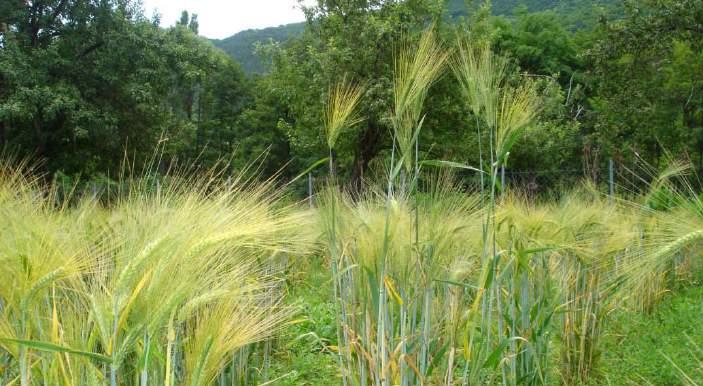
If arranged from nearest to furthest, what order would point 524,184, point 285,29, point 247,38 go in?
point 524,184 < point 247,38 < point 285,29

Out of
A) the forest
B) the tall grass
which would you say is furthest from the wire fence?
the tall grass

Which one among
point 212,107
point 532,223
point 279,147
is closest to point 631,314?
point 532,223

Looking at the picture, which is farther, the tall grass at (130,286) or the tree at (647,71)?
the tree at (647,71)

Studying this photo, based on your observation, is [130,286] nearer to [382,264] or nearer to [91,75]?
[382,264]

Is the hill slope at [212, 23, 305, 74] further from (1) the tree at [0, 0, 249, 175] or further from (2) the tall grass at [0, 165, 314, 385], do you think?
(2) the tall grass at [0, 165, 314, 385]

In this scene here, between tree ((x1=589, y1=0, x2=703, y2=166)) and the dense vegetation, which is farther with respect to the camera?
the dense vegetation

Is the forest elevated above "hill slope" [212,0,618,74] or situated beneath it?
situated beneath

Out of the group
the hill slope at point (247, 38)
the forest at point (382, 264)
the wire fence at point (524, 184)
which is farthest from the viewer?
the hill slope at point (247, 38)

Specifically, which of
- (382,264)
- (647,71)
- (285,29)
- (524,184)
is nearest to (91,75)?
(524,184)

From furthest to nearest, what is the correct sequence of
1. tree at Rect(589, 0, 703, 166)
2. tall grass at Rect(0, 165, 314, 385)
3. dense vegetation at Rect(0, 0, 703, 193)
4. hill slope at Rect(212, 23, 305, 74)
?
hill slope at Rect(212, 23, 305, 74) → dense vegetation at Rect(0, 0, 703, 193) → tree at Rect(589, 0, 703, 166) → tall grass at Rect(0, 165, 314, 385)

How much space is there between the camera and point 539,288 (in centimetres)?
299

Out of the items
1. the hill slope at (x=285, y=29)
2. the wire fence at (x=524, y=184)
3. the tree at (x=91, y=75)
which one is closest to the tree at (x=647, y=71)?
the wire fence at (x=524, y=184)

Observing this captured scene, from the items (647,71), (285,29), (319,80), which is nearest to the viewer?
(319,80)

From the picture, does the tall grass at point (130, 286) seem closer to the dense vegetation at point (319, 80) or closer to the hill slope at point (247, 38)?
the dense vegetation at point (319, 80)
